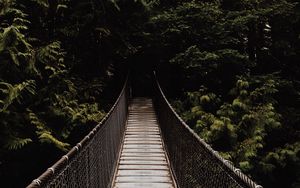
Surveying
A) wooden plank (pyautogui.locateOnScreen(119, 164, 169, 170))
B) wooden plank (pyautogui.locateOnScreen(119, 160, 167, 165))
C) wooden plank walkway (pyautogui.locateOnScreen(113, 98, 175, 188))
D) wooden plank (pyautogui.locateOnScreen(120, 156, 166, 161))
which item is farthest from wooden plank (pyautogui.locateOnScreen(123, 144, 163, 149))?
wooden plank (pyautogui.locateOnScreen(119, 164, 169, 170))

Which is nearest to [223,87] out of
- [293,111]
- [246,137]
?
[293,111]

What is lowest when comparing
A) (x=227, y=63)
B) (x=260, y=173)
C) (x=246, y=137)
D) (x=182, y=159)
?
(x=260, y=173)

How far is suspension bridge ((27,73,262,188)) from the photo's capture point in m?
2.66

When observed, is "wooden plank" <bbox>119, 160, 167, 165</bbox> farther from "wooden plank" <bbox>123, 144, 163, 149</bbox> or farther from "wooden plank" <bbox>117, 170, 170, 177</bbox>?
"wooden plank" <bbox>123, 144, 163, 149</bbox>

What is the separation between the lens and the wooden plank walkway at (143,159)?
18.7 feet

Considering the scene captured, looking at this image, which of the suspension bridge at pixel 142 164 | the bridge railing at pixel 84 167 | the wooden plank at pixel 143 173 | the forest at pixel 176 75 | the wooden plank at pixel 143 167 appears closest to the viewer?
the bridge railing at pixel 84 167

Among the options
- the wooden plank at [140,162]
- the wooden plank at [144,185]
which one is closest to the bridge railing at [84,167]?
the wooden plank at [144,185]

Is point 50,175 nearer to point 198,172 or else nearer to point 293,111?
point 198,172

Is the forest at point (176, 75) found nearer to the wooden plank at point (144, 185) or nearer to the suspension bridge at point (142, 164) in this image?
the suspension bridge at point (142, 164)

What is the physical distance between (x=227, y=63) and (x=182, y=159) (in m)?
6.99

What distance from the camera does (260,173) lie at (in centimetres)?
980

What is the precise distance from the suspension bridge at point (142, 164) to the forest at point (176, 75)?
4.55 ft

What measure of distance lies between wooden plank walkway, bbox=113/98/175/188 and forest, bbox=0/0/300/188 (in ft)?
3.53

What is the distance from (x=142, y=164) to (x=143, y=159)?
12.8 inches
